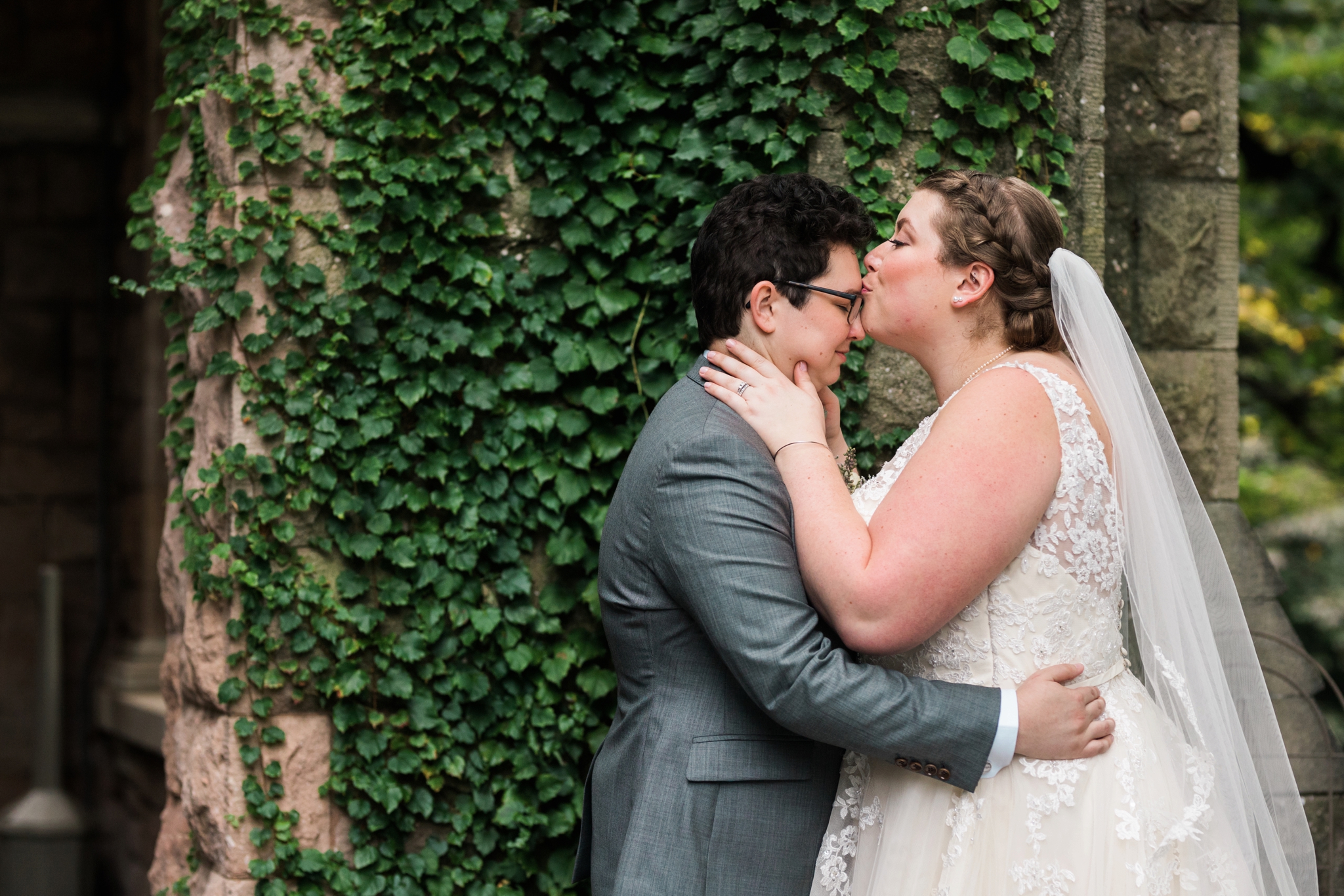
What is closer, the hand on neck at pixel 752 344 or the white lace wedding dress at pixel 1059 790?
the white lace wedding dress at pixel 1059 790

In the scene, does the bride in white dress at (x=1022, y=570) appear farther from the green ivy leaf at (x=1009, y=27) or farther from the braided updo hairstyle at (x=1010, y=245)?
the green ivy leaf at (x=1009, y=27)

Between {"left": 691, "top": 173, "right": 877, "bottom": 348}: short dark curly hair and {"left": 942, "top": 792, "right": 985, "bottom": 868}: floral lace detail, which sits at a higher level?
{"left": 691, "top": 173, "right": 877, "bottom": 348}: short dark curly hair

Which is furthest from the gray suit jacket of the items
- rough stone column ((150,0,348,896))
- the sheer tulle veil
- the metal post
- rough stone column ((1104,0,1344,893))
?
the metal post

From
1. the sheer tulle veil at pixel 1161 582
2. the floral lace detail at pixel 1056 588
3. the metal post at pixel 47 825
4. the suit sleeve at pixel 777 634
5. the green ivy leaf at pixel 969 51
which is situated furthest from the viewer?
the metal post at pixel 47 825

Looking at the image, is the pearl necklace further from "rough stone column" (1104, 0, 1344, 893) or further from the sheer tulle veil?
"rough stone column" (1104, 0, 1344, 893)

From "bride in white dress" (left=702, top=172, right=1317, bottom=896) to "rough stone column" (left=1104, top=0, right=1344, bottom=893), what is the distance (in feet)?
4.55

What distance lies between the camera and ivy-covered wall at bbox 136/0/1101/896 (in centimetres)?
303

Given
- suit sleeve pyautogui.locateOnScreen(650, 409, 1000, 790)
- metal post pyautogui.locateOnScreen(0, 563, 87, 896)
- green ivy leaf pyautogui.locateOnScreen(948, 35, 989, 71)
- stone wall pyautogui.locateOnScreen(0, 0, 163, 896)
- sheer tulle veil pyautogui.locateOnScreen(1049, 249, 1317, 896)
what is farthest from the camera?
stone wall pyautogui.locateOnScreen(0, 0, 163, 896)

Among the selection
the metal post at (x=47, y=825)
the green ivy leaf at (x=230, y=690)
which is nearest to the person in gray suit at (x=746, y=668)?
the green ivy leaf at (x=230, y=690)

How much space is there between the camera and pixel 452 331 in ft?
10.2

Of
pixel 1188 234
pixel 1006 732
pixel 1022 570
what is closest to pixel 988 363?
pixel 1022 570

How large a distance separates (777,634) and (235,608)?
1819mm

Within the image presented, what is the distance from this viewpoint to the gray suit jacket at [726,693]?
1.93 metres

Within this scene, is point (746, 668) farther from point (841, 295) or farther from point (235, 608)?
point (235, 608)
